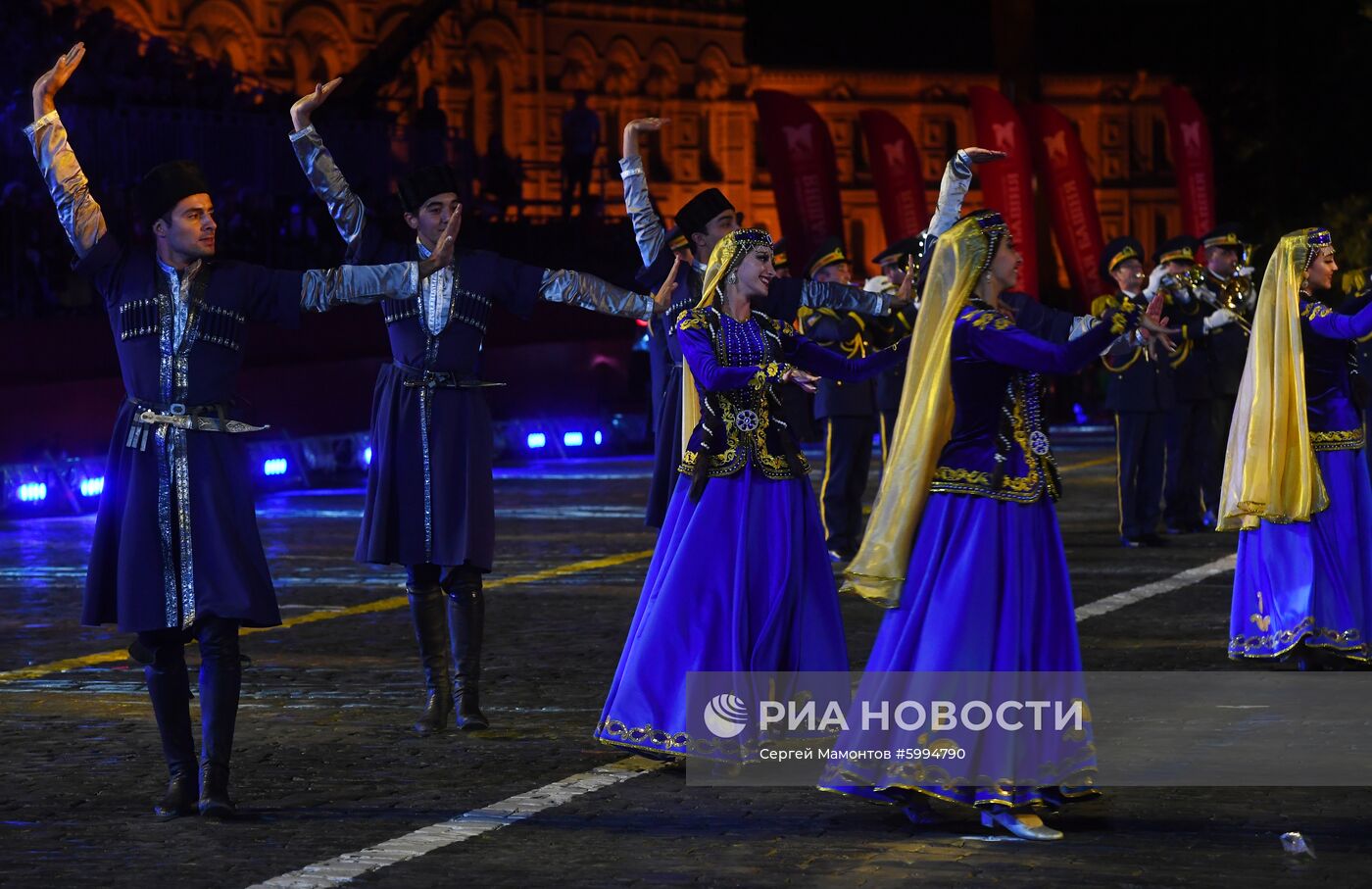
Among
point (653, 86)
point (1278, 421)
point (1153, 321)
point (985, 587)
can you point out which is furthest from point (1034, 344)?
point (653, 86)

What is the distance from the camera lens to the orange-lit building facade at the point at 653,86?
5544 centimetres

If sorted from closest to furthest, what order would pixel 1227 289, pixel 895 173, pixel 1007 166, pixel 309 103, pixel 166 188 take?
1. pixel 166 188
2. pixel 309 103
3. pixel 1227 289
4. pixel 1007 166
5. pixel 895 173

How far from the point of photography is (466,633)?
10156 mm

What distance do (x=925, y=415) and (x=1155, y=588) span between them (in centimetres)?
733

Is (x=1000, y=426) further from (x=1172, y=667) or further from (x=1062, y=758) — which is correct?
(x=1172, y=667)

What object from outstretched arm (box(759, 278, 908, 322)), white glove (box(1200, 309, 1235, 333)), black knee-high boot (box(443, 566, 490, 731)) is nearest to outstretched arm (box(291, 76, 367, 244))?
black knee-high boot (box(443, 566, 490, 731))

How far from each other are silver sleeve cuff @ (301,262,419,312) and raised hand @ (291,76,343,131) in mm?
873

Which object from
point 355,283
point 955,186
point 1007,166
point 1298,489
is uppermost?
point 1007,166

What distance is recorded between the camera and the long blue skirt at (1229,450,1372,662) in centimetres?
1145

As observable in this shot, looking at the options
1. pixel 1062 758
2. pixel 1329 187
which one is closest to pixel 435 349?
pixel 1062 758

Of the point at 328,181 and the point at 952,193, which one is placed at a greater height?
the point at 328,181

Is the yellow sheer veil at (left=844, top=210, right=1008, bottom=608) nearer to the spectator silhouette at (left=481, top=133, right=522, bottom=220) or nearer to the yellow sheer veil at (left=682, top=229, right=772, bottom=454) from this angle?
the yellow sheer veil at (left=682, top=229, right=772, bottom=454)

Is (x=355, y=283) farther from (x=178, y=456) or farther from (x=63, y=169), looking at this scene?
(x=63, y=169)

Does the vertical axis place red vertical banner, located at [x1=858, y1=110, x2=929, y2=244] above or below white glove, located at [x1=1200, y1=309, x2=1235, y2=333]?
above
